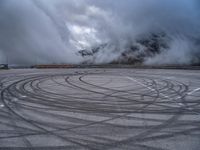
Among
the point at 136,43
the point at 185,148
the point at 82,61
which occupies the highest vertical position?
the point at 136,43

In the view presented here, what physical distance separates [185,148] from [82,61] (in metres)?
23.3

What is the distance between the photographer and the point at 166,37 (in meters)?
28.5

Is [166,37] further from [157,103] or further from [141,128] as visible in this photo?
[141,128]

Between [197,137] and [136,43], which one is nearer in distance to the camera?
[197,137]

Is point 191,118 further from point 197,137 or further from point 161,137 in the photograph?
point 161,137

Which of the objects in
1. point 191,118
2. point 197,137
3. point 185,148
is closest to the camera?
point 185,148

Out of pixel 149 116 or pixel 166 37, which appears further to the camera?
pixel 166 37

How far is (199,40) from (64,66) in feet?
57.8

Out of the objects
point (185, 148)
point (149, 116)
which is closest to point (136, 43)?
point (149, 116)

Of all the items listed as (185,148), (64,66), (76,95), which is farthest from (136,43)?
(185,148)

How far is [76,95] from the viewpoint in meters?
9.30

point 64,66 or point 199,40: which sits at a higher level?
point 199,40

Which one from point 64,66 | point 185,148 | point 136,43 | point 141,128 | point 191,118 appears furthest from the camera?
point 136,43

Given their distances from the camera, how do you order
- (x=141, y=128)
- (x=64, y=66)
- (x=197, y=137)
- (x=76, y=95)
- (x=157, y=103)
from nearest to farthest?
(x=197, y=137) < (x=141, y=128) < (x=157, y=103) < (x=76, y=95) < (x=64, y=66)
